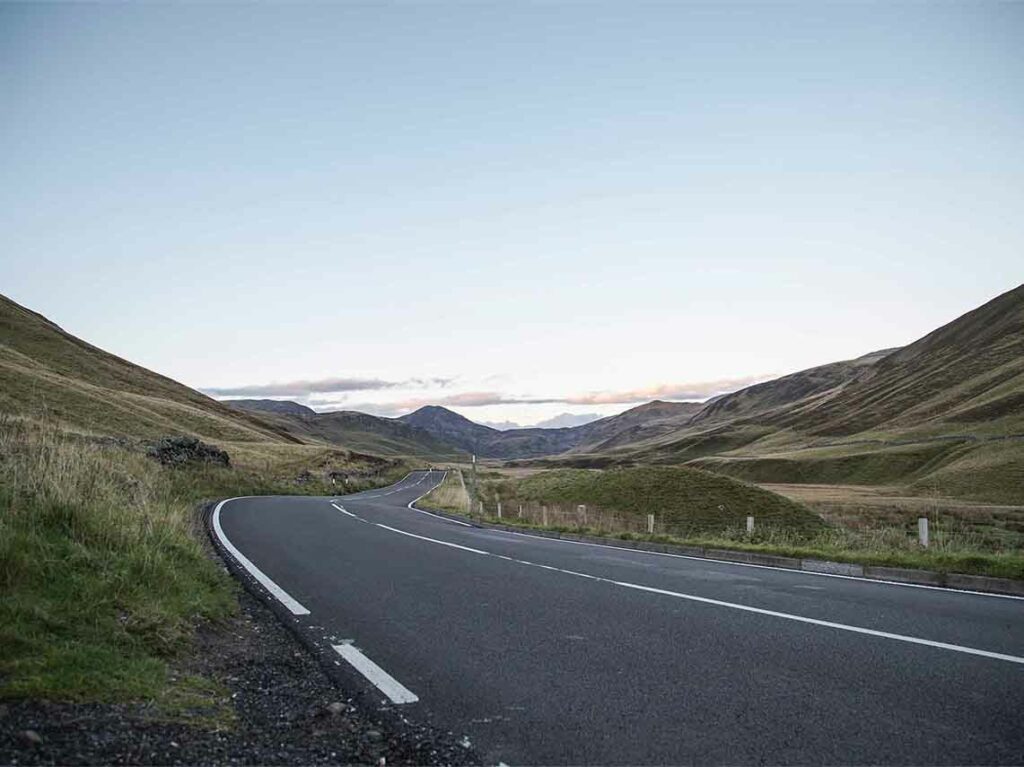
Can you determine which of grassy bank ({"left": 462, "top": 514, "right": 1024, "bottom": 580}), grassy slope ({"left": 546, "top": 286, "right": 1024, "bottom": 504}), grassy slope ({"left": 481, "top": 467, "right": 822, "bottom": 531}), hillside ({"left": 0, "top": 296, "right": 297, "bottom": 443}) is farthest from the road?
grassy slope ({"left": 546, "top": 286, "right": 1024, "bottom": 504})

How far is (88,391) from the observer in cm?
6781

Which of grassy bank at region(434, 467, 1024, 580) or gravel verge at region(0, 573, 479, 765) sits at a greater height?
grassy bank at region(434, 467, 1024, 580)

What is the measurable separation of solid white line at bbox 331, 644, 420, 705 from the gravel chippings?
233 mm

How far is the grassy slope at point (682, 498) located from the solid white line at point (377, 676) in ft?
91.4

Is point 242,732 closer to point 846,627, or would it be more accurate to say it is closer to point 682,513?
point 846,627

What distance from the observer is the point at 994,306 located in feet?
560

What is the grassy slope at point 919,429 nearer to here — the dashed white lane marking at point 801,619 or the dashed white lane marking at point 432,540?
the dashed white lane marking at point 432,540

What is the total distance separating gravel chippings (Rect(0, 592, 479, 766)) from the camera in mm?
3703

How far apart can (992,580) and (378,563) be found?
9858 millimetres

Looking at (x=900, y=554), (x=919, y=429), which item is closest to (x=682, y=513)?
(x=900, y=554)

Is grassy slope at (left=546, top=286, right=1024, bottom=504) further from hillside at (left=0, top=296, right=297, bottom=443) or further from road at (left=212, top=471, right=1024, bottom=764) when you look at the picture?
hillside at (left=0, top=296, right=297, bottom=443)

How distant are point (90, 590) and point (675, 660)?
203 inches

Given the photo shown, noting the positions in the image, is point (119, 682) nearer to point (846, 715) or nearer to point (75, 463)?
point (846, 715)

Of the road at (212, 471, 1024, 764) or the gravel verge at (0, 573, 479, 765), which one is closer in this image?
the gravel verge at (0, 573, 479, 765)
